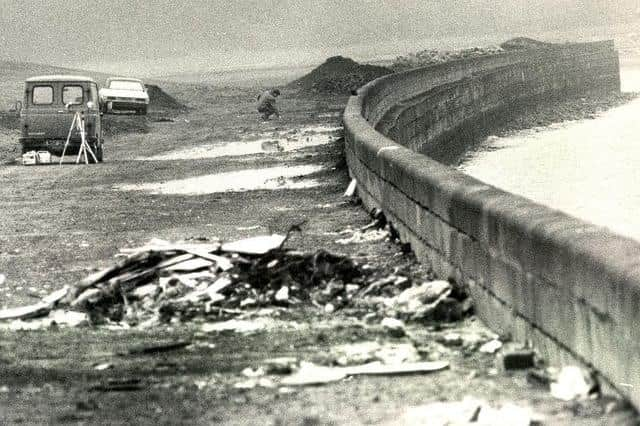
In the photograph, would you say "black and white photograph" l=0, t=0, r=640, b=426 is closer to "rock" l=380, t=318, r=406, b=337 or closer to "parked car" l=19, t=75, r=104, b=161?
"rock" l=380, t=318, r=406, b=337

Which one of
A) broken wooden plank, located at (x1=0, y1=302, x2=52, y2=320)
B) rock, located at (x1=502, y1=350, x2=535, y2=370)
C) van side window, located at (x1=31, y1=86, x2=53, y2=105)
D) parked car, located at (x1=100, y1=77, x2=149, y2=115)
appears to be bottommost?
parked car, located at (x1=100, y1=77, x2=149, y2=115)

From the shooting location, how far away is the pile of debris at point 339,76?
82.5 meters

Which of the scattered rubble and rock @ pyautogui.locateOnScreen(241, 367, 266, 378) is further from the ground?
the scattered rubble

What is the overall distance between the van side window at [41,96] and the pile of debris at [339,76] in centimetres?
3552

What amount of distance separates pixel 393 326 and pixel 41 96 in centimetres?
2586

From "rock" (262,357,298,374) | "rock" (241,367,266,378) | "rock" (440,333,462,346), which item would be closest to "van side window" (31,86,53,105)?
"rock" (440,333,462,346)

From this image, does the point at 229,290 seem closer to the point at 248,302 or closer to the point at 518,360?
the point at 248,302

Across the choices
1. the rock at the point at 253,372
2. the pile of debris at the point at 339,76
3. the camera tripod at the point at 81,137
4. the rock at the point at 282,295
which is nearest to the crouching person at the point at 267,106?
the pile of debris at the point at 339,76

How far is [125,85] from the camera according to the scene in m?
58.1

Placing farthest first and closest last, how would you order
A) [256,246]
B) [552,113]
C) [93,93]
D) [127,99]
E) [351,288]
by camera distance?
[552,113], [127,99], [93,93], [256,246], [351,288]

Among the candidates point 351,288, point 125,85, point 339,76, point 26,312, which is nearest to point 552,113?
point 339,76

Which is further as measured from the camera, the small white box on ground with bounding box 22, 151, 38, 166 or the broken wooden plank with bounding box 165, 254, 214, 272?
the small white box on ground with bounding box 22, 151, 38, 166

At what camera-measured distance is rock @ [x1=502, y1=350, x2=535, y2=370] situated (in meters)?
9.76

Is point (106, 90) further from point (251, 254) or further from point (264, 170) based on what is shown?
point (251, 254)
